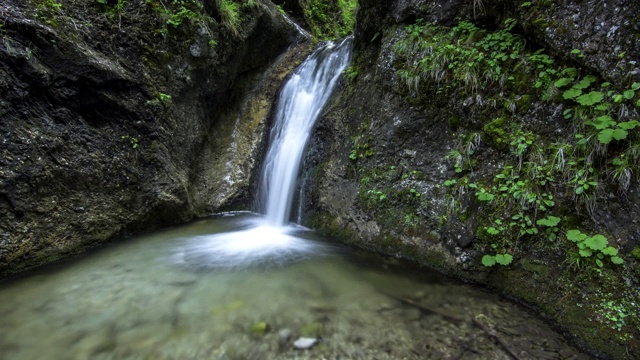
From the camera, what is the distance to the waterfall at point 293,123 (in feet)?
20.2

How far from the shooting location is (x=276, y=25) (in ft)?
28.0

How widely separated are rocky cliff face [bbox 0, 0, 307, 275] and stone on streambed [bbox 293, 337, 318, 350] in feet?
11.3

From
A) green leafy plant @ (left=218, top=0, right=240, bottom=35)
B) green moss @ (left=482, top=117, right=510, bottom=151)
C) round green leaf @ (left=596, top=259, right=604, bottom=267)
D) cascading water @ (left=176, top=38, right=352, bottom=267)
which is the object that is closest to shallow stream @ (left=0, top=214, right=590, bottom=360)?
cascading water @ (left=176, top=38, right=352, bottom=267)

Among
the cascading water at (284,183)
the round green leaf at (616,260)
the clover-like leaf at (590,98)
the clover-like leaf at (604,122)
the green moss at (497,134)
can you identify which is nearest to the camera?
the round green leaf at (616,260)

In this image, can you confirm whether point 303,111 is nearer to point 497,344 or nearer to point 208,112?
point 208,112

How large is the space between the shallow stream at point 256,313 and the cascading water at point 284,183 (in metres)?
0.17

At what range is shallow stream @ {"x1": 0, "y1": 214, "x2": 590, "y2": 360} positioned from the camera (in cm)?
254

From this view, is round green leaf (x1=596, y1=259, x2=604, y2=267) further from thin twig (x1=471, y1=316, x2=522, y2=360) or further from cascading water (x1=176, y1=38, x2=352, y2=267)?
cascading water (x1=176, y1=38, x2=352, y2=267)

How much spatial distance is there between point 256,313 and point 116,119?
3.89 m

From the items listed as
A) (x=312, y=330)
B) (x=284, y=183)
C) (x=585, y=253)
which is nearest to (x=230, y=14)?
(x=284, y=183)

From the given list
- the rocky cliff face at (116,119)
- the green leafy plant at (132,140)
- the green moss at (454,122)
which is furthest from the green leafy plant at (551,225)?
the green leafy plant at (132,140)

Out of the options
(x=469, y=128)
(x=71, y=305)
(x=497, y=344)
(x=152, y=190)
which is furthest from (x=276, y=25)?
(x=497, y=344)

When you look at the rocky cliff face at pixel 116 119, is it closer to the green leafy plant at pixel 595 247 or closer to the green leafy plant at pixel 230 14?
the green leafy plant at pixel 230 14

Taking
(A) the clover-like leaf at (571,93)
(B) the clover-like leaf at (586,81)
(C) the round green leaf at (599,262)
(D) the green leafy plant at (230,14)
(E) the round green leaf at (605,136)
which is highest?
(D) the green leafy plant at (230,14)
